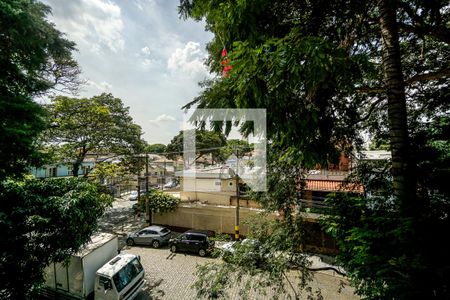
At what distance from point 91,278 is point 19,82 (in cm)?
638

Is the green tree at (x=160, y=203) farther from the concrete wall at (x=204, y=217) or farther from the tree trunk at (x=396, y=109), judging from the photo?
the tree trunk at (x=396, y=109)

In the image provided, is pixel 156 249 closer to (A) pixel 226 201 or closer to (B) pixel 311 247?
(A) pixel 226 201

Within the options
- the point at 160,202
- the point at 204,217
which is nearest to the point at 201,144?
the point at 160,202

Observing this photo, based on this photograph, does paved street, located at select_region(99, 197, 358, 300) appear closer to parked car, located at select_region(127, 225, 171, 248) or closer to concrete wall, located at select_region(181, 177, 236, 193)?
parked car, located at select_region(127, 225, 171, 248)

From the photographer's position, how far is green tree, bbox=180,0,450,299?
225 centimetres

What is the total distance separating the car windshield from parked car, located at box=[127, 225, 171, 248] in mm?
4418

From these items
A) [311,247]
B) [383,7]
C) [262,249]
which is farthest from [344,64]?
[311,247]

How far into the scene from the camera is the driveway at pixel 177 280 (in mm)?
7977

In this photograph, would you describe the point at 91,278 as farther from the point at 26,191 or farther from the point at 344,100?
the point at 344,100

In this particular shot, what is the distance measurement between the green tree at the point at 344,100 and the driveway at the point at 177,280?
5216 mm

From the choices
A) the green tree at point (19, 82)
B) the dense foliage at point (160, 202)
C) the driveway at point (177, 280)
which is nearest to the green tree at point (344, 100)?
the green tree at point (19, 82)

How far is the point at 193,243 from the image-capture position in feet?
37.3

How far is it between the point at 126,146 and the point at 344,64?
16.2 m

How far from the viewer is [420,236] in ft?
7.23
